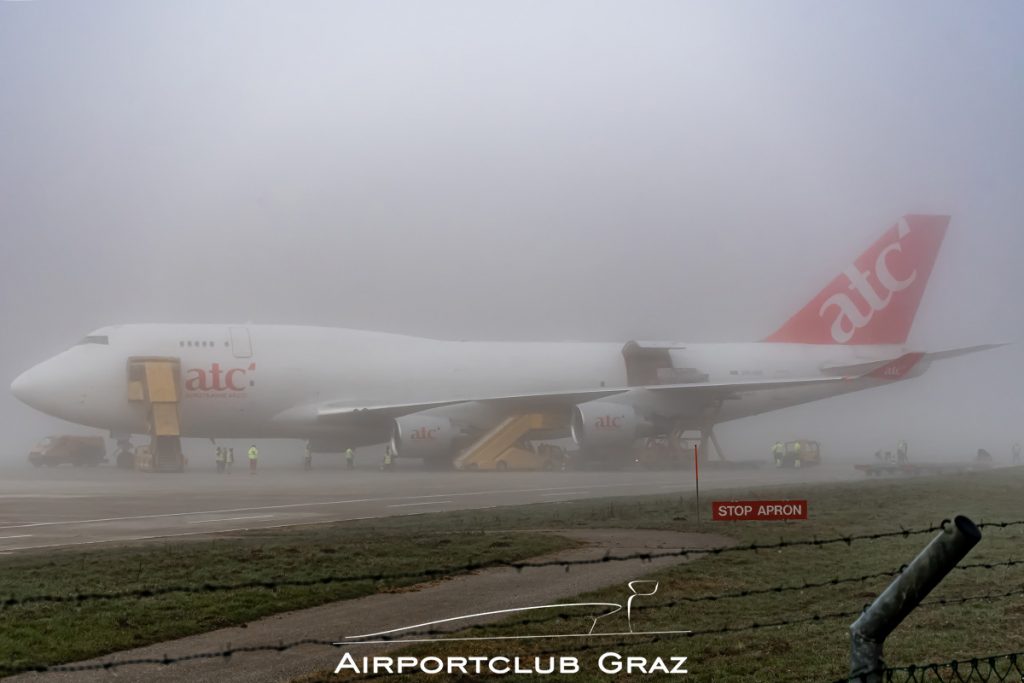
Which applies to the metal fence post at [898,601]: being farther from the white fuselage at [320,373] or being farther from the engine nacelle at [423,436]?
the white fuselage at [320,373]

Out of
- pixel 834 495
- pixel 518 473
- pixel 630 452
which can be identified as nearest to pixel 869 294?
pixel 630 452

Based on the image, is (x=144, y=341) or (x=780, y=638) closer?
(x=780, y=638)

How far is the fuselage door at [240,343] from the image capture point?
38.4 m

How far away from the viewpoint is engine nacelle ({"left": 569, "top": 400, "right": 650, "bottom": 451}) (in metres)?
38.7

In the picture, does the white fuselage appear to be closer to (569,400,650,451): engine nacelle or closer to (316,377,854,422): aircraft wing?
(316,377,854,422): aircraft wing

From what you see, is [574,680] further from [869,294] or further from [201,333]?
[869,294]

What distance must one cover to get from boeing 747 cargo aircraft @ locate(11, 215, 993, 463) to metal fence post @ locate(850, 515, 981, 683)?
33933mm

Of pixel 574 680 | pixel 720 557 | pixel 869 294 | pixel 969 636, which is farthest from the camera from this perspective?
pixel 869 294

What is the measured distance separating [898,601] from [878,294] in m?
47.6

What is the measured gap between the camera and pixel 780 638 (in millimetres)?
8812

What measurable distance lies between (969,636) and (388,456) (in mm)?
33584

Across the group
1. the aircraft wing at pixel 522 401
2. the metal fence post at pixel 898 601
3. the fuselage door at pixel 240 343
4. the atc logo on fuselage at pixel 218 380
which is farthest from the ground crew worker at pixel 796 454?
the metal fence post at pixel 898 601

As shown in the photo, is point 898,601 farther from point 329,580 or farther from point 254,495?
point 254,495
